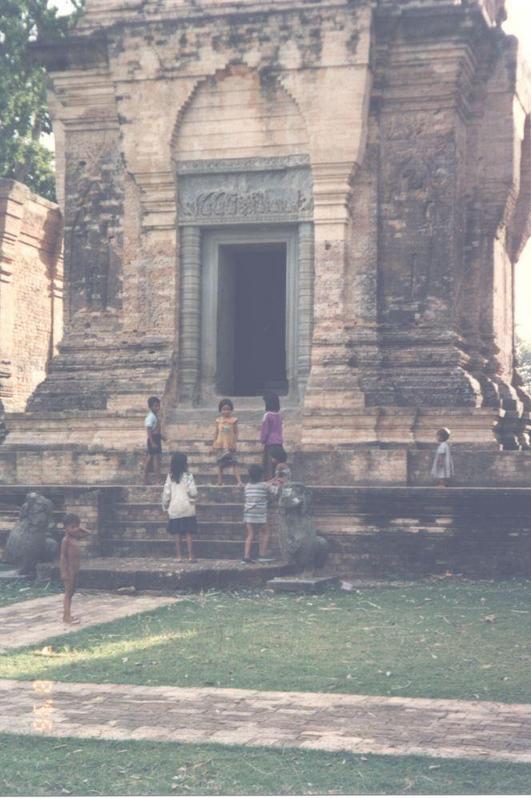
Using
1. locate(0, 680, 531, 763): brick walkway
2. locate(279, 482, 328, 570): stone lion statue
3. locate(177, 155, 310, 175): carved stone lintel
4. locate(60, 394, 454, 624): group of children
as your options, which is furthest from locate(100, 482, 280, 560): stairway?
locate(0, 680, 531, 763): brick walkway

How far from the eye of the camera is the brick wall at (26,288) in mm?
22219

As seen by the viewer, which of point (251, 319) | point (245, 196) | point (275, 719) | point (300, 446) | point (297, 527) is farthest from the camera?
point (251, 319)

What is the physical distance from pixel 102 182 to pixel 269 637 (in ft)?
33.1

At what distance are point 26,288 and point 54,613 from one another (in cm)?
1250

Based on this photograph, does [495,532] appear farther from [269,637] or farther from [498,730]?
[498,730]

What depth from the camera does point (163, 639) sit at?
9.88 meters

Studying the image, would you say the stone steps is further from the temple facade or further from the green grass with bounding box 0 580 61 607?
the temple facade

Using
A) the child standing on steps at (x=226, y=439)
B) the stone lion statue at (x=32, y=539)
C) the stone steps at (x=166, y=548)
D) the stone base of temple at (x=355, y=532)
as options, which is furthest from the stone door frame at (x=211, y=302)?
the stone lion statue at (x=32, y=539)

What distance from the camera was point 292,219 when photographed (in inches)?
689

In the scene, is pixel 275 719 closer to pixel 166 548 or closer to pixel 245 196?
pixel 166 548

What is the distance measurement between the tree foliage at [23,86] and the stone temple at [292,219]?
6.23 m

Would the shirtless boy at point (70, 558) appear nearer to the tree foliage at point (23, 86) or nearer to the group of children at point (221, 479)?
the group of children at point (221, 479)

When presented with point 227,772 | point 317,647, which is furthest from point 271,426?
point 227,772

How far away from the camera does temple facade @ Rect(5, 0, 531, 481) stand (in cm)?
1698
